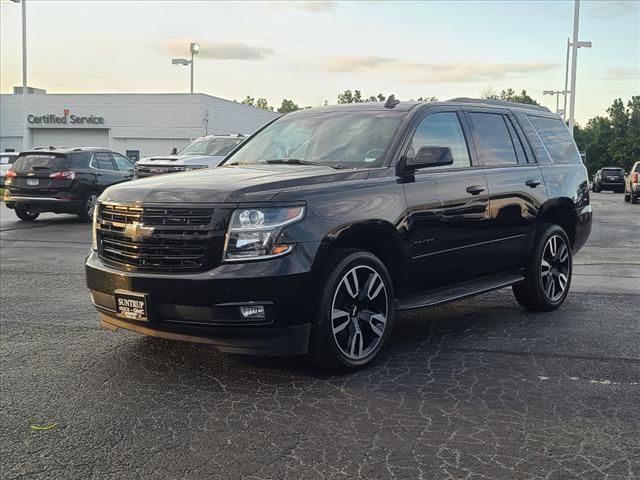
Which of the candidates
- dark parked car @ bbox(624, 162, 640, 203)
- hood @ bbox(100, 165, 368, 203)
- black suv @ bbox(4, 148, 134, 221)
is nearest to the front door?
hood @ bbox(100, 165, 368, 203)

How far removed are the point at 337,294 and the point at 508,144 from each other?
111 inches

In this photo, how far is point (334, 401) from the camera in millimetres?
4305

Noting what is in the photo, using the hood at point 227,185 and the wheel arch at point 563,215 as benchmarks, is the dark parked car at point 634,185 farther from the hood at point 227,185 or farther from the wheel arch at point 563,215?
the hood at point 227,185

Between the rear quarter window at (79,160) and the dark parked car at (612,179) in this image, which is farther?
the dark parked car at (612,179)

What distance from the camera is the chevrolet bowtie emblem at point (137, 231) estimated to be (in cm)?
459

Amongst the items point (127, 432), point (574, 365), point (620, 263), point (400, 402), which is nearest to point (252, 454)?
point (127, 432)

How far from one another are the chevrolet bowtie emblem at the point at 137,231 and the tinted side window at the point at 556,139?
168 inches

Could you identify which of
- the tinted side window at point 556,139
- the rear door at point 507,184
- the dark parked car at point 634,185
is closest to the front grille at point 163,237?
the rear door at point 507,184

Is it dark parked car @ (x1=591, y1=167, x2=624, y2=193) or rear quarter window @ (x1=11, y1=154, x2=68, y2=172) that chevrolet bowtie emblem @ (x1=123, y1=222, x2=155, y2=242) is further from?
dark parked car @ (x1=591, y1=167, x2=624, y2=193)

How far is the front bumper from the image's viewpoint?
436 centimetres

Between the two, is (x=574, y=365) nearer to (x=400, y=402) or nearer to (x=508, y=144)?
(x=400, y=402)

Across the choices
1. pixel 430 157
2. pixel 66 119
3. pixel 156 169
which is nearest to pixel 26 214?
pixel 156 169

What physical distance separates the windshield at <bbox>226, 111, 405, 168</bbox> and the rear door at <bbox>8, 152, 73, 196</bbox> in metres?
10.6

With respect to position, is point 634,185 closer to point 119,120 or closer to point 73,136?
point 119,120
